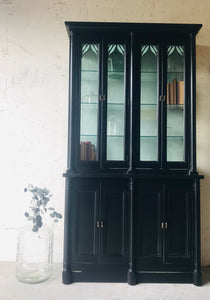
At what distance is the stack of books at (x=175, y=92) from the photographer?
2441 millimetres

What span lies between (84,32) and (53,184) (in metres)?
1.61

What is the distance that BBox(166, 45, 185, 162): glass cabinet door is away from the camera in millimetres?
2416

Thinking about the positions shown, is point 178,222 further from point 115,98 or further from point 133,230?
point 115,98

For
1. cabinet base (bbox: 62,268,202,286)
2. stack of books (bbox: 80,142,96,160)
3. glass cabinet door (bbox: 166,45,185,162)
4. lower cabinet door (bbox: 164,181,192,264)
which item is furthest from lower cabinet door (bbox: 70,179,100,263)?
glass cabinet door (bbox: 166,45,185,162)

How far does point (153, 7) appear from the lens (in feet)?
9.27

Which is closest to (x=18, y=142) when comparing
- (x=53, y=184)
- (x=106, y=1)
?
(x=53, y=184)

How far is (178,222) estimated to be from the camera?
2348mm

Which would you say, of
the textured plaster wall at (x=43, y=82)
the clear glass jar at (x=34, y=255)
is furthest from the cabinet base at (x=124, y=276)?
the textured plaster wall at (x=43, y=82)

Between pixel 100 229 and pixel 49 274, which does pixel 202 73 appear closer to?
pixel 100 229

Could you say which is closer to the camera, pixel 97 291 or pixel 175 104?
pixel 97 291

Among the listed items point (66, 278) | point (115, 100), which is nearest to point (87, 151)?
point (115, 100)

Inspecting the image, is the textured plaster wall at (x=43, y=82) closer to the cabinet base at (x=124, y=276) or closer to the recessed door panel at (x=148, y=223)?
the cabinet base at (x=124, y=276)

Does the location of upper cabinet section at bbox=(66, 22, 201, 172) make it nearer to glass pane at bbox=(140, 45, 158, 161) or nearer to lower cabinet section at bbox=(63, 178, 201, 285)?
glass pane at bbox=(140, 45, 158, 161)

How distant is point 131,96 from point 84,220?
125 cm
